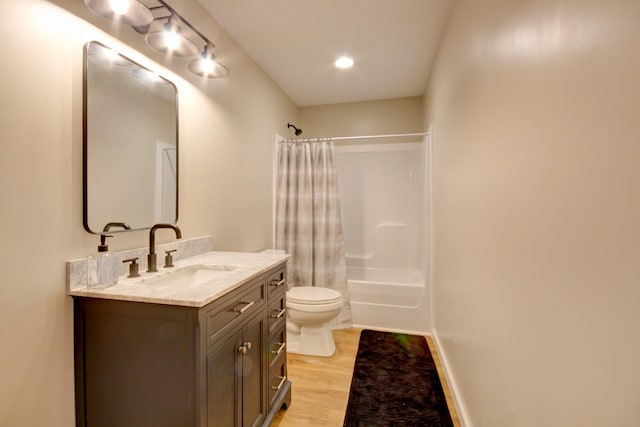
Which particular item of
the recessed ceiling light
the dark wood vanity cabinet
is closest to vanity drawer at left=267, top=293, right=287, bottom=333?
the dark wood vanity cabinet

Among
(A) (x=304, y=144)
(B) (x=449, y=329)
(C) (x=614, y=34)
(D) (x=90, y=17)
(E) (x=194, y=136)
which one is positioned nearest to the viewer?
(C) (x=614, y=34)

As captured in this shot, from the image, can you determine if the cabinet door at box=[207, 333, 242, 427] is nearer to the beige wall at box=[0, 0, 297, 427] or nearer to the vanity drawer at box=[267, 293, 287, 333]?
the vanity drawer at box=[267, 293, 287, 333]

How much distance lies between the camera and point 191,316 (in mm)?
998

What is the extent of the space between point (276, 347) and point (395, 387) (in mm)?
909

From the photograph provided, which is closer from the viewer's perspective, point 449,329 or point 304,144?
point 449,329

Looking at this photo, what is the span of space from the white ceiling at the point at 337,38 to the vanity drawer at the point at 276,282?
160 cm

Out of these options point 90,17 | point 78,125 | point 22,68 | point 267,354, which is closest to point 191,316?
point 267,354

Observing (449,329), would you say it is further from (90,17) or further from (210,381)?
(90,17)

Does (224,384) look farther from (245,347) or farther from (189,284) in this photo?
(189,284)

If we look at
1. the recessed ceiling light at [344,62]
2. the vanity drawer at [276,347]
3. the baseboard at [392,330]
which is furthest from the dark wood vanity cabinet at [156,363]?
the recessed ceiling light at [344,62]

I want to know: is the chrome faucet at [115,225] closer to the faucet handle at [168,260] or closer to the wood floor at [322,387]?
the faucet handle at [168,260]

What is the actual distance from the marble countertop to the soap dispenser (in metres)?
0.03

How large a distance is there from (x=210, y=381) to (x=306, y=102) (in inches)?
123

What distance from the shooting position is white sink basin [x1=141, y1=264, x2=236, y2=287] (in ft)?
4.46
